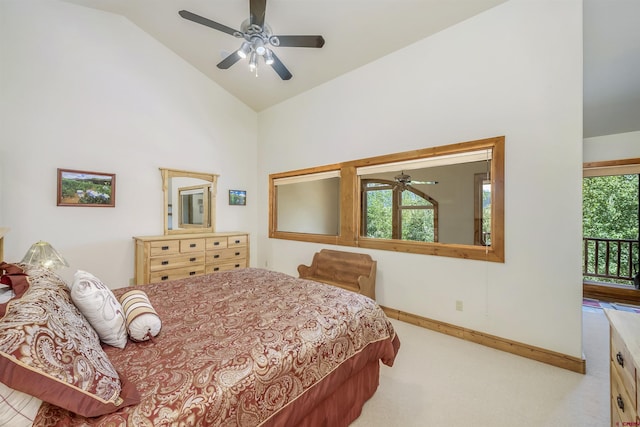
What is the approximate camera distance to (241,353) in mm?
1165

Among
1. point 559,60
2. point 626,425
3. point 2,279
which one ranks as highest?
point 559,60

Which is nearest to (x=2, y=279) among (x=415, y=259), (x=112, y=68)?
(x=415, y=259)

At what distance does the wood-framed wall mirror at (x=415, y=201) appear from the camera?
2.67 m

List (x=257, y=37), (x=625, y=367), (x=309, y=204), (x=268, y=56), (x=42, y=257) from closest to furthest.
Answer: (x=625, y=367) < (x=42, y=257) < (x=257, y=37) < (x=268, y=56) < (x=309, y=204)

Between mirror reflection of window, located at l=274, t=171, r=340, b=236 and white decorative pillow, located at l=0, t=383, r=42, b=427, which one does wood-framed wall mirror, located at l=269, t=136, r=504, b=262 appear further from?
white decorative pillow, located at l=0, t=383, r=42, b=427

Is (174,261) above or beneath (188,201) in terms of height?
beneath

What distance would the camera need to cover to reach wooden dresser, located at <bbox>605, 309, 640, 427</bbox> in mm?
929

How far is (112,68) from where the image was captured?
3.54 m

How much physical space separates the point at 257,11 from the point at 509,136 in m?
2.55

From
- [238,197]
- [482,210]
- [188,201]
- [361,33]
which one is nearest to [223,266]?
[188,201]

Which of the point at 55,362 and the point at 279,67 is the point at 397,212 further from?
the point at 55,362

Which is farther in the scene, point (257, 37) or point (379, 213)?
point (379, 213)

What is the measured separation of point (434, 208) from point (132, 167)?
13.7 ft

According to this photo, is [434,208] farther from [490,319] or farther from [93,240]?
[93,240]
